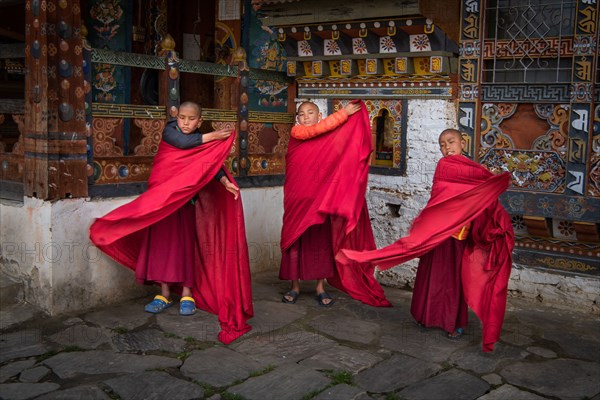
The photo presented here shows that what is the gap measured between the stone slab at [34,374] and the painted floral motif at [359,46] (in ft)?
12.0

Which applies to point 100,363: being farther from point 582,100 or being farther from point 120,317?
point 582,100

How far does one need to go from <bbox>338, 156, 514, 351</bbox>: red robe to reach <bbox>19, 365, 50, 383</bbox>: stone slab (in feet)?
6.22

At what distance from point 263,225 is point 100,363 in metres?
2.71

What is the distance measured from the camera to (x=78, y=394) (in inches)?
139

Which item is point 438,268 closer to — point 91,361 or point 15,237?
point 91,361

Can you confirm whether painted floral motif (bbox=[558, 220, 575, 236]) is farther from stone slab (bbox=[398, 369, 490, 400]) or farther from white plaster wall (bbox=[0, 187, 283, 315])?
white plaster wall (bbox=[0, 187, 283, 315])

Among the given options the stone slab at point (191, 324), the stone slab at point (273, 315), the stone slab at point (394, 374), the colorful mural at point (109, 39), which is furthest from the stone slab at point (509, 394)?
the colorful mural at point (109, 39)

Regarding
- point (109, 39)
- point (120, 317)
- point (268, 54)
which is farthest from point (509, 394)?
point (109, 39)

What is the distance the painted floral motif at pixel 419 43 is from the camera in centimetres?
556

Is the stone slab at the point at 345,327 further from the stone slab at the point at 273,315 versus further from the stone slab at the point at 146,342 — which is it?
the stone slab at the point at 146,342

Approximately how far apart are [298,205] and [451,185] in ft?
4.23

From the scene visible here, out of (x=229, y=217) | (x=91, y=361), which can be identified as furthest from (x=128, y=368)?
(x=229, y=217)

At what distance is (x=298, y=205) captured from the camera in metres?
5.23

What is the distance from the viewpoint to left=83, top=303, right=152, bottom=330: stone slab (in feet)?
15.4
